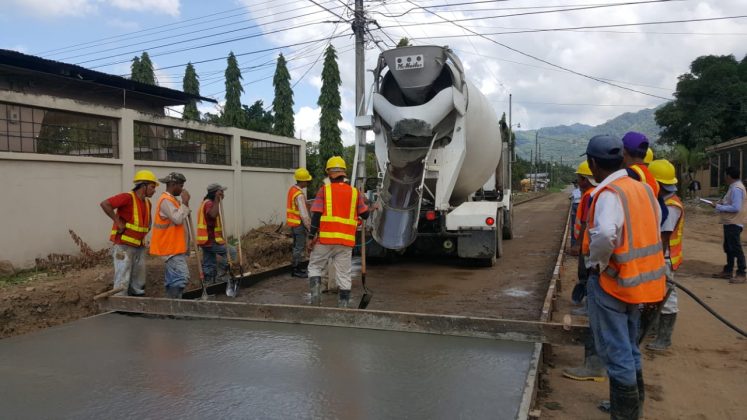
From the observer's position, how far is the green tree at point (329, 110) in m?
27.2

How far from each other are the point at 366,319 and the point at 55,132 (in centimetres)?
664

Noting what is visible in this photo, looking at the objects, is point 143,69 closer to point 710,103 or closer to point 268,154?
point 268,154

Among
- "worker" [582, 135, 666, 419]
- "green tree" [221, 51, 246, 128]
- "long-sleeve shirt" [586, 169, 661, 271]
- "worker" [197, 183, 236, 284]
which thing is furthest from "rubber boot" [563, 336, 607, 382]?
"green tree" [221, 51, 246, 128]

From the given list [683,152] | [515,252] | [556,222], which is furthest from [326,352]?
[683,152]

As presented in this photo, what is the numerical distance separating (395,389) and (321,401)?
475mm

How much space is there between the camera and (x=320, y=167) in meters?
27.1

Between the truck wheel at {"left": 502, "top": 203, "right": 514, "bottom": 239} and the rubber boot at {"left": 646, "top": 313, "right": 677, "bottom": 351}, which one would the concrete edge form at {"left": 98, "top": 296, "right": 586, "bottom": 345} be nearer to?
the rubber boot at {"left": 646, "top": 313, "right": 677, "bottom": 351}

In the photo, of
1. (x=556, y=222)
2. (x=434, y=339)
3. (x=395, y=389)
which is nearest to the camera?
(x=395, y=389)

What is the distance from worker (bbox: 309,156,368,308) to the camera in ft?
17.6

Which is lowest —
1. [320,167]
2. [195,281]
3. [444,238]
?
[195,281]

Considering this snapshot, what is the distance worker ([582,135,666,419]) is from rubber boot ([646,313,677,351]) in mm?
1895

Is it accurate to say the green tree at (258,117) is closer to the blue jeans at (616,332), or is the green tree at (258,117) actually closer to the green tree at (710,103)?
the green tree at (710,103)

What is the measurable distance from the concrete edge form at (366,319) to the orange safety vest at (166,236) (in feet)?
2.10

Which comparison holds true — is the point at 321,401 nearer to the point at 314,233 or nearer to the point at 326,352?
the point at 326,352
